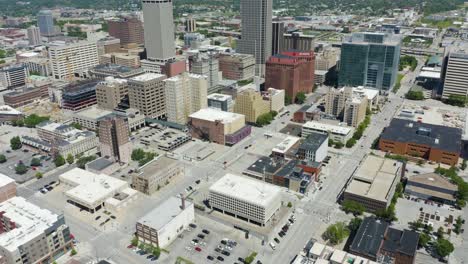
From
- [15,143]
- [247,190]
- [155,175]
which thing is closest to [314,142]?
[247,190]

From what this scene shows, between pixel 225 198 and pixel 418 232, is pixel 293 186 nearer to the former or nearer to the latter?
pixel 225 198

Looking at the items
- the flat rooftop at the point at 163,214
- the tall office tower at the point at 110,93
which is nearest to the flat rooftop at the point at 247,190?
the flat rooftop at the point at 163,214

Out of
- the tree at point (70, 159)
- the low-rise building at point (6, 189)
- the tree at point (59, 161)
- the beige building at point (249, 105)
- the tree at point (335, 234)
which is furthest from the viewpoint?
the beige building at point (249, 105)

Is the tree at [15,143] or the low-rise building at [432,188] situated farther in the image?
the tree at [15,143]

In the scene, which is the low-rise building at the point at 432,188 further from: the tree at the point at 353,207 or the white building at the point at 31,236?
the white building at the point at 31,236

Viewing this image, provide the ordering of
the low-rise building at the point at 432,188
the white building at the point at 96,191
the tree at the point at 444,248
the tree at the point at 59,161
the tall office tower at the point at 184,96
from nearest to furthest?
1. the tree at the point at 444,248
2. the white building at the point at 96,191
3. the low-rise building at the point at 432,188
4. the tree at the point at 59,161
5. the tall office tower at the point at 184,96

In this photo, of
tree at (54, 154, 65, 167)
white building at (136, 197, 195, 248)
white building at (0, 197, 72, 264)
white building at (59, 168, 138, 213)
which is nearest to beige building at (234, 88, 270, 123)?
white building at (59, 168, 138, 213)

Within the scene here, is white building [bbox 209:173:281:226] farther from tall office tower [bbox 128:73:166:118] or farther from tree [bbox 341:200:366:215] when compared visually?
tall office tower [bbox 128:73:166:118]
